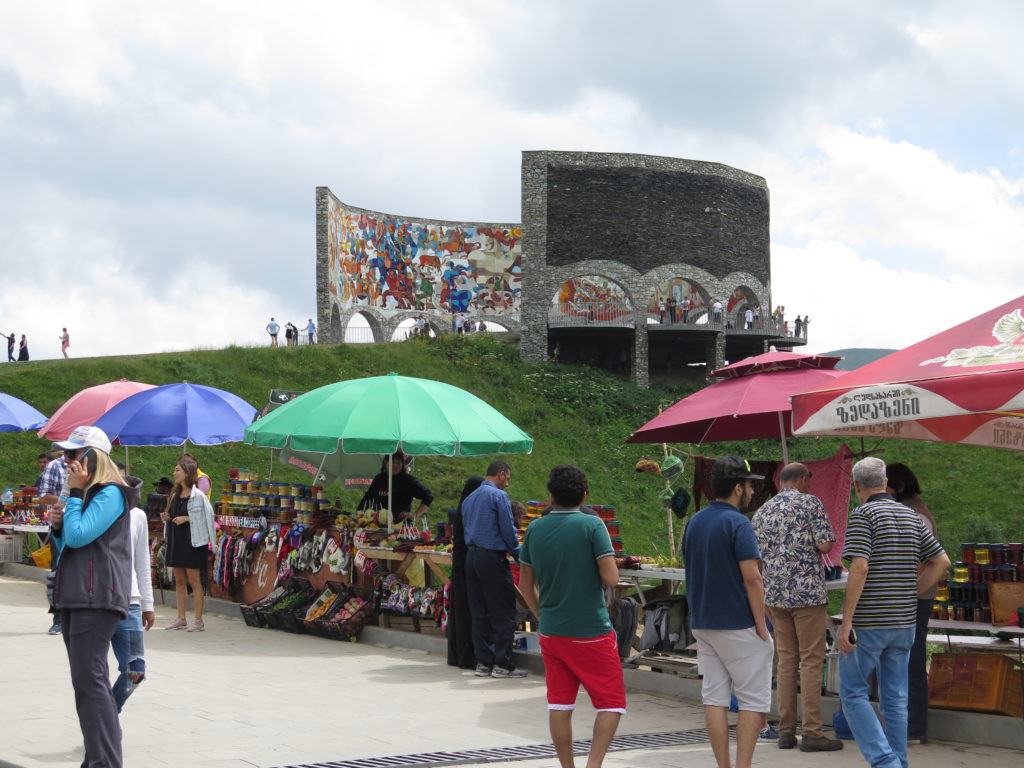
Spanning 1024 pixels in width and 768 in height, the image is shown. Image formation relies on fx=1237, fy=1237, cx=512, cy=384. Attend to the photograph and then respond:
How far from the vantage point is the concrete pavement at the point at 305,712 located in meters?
7.01

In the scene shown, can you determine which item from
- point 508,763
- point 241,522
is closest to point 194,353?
point 241,522

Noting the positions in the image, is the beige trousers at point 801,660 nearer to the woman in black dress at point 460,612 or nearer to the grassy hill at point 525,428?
the woman in black dress at point 460,612

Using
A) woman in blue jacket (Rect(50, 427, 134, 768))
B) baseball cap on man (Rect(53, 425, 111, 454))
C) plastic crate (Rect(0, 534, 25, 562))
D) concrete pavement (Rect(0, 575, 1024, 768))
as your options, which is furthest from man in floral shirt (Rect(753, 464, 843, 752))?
plastic crate (Rect(0, 534, 25, 562))

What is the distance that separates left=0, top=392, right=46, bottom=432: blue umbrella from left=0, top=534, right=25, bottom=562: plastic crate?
5.72ft

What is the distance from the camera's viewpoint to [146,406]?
48.6ft

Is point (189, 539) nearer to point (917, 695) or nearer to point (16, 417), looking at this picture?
point (16, 417)

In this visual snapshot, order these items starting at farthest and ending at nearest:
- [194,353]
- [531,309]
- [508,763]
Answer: [531,309] < [194,353] < [508,763]

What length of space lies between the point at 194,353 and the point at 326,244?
8247 mm

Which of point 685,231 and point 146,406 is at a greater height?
point 685,231

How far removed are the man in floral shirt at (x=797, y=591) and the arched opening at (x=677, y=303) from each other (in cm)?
3715

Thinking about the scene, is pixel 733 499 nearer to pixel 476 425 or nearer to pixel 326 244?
pixel 476 425

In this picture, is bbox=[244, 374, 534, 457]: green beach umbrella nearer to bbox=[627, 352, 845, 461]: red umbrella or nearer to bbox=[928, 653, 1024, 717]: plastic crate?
bbox=[627, 352, 845, 461]: red umbrella

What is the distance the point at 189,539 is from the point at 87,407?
4.96m

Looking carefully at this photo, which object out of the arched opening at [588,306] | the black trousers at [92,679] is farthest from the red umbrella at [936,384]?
the arched opening at [588,306]
